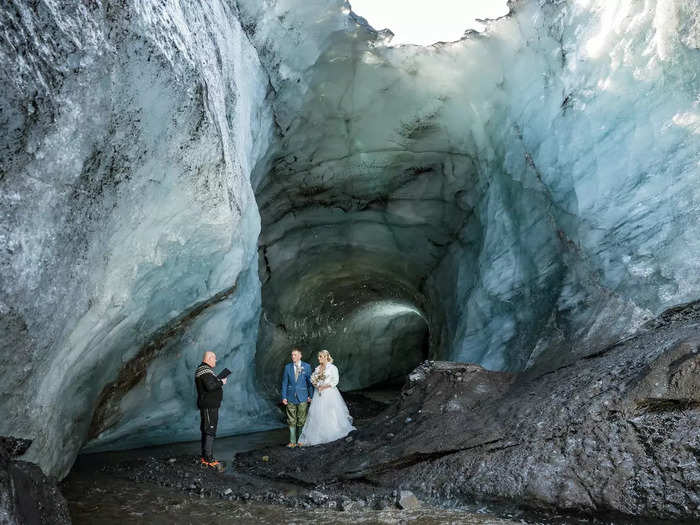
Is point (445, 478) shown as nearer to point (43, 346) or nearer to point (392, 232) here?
point (43, 346)

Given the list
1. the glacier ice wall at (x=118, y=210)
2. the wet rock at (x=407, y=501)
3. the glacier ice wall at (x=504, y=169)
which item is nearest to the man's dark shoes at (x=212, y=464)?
the glacier ice wall at (x=118, y=210)

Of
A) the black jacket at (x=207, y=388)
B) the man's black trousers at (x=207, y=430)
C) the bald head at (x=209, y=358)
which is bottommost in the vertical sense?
the man's black trousers at (x=207, y=430)

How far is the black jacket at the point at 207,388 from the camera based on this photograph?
6.06m

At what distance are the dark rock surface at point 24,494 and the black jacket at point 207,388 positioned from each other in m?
2.78

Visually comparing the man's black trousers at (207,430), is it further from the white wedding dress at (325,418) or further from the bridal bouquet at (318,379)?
the bridal bouquet at (318,379)

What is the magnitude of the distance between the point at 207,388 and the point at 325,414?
1874mm

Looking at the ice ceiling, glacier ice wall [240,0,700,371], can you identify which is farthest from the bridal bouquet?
glacier ice wall [240,0,700,371]

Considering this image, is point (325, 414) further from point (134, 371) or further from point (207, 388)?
point (134, 371)

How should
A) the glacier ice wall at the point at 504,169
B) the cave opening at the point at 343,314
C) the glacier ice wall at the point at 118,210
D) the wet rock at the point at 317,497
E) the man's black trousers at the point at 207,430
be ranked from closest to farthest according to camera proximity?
the glacier ice wall at the point at 118,210 < the wet rock at the point at 317,497 < the man's black trousers at the point at 207,430 < the glacier ice wall at the point at 504,169 < the cave opening at the point at 343,314

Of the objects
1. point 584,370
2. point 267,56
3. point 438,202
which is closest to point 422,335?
point 438,202

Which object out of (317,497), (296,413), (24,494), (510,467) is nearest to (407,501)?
(317,497)

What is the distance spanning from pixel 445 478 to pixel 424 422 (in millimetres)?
1234

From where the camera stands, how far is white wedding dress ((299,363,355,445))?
7.31m

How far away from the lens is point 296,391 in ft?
24.6
